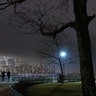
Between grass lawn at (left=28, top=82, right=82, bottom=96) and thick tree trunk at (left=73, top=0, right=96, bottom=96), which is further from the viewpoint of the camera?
grass lawn at (left=28, top=82, right=82, bottom=96)

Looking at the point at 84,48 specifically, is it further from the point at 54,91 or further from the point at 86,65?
the point at 54,91

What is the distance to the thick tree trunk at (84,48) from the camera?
14.9 metres

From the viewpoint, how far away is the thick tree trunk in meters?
14.9

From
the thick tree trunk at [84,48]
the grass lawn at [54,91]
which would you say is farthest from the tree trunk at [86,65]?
the grass lawn at [54,91]

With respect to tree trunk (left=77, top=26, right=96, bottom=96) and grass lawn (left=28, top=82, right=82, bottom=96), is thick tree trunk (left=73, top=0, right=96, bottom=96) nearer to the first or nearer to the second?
tree trunk (left=77, top=26, right=96, bottom=96)

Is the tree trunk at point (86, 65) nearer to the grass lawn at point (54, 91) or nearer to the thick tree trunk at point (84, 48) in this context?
the thick tree trunk at point (84, 48)

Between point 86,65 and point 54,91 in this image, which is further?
point 54,91

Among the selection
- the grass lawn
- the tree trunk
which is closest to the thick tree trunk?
the tree trunk

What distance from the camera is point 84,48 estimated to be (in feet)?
48.9

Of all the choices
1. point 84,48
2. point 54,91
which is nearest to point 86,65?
point 84,48

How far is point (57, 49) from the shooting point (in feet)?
236

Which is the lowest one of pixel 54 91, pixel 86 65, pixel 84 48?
pixel 86 65

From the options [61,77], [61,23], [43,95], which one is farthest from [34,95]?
[61,77]

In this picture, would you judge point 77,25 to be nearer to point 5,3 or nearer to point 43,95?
point 5,3
